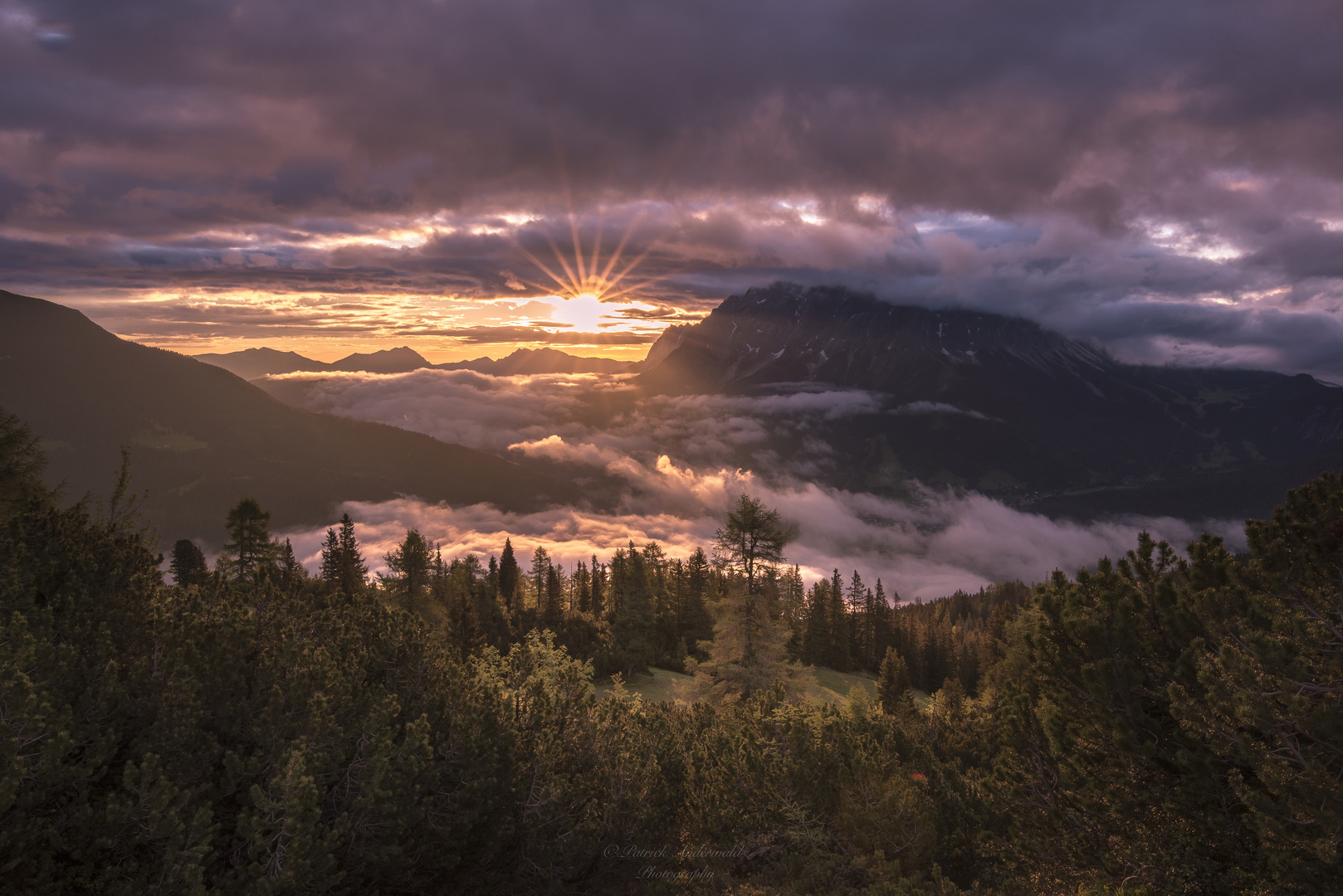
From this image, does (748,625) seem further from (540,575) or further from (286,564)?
(540,575)

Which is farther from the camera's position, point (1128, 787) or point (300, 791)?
point (1128, 787)

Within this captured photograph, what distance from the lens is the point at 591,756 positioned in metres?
19.1

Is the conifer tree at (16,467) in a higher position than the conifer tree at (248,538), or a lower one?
higher

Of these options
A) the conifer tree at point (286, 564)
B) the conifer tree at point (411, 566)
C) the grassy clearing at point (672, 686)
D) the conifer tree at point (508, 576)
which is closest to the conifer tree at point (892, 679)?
the grassy clearing at point (672, 686)

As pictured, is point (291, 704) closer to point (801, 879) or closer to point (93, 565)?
point (93, 565)

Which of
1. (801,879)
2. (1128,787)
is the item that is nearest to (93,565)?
(801,879)

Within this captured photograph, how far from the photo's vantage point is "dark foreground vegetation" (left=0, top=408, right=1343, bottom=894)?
1091 centimetres

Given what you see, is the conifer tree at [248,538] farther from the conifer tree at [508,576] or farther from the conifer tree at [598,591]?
the conifer tree at [598,591]

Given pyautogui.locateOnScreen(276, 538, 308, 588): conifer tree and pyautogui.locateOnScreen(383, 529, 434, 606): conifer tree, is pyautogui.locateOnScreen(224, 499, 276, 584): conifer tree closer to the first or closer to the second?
pyautogui.locateOnScreen(276, 538, 308, 588): conifer tree

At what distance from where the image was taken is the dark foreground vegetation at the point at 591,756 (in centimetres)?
1091

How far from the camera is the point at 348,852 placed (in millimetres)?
13023

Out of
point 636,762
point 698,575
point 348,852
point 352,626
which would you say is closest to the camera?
point 348,852

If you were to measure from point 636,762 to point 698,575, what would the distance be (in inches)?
2822

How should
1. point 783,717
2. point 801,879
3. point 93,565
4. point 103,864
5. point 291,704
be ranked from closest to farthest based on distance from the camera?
1. point 103,864
2. point 291,704
3. point 93,565
4. point 801,879
5. point 783,717
